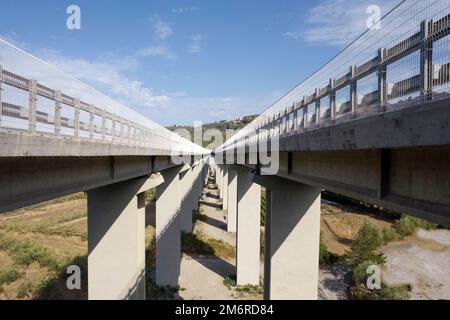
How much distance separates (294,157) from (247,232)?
13.8 metres

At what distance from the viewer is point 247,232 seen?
23.0 metres

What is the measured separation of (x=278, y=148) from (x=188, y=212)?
24348 millimetres

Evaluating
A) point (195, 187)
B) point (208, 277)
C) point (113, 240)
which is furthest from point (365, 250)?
point (195, 187)

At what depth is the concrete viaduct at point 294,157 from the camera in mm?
3861

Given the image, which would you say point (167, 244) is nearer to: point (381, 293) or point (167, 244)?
point (167, 244)

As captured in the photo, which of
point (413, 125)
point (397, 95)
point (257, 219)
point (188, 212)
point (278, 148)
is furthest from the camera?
point (188, 212)

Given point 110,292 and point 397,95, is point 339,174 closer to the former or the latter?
point 397,95

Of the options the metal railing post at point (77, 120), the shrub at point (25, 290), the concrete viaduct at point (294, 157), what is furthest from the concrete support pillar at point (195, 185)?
the metal railing post at point (77, 120)

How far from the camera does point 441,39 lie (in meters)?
3.54

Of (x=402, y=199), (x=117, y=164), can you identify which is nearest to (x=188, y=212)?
(x=117, y=164)

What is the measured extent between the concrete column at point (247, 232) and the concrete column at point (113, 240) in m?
10.3

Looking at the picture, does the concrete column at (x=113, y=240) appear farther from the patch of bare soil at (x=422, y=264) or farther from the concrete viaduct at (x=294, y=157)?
the patch of bare soil at (x=422, y=264)

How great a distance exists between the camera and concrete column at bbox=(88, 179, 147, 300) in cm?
1222
